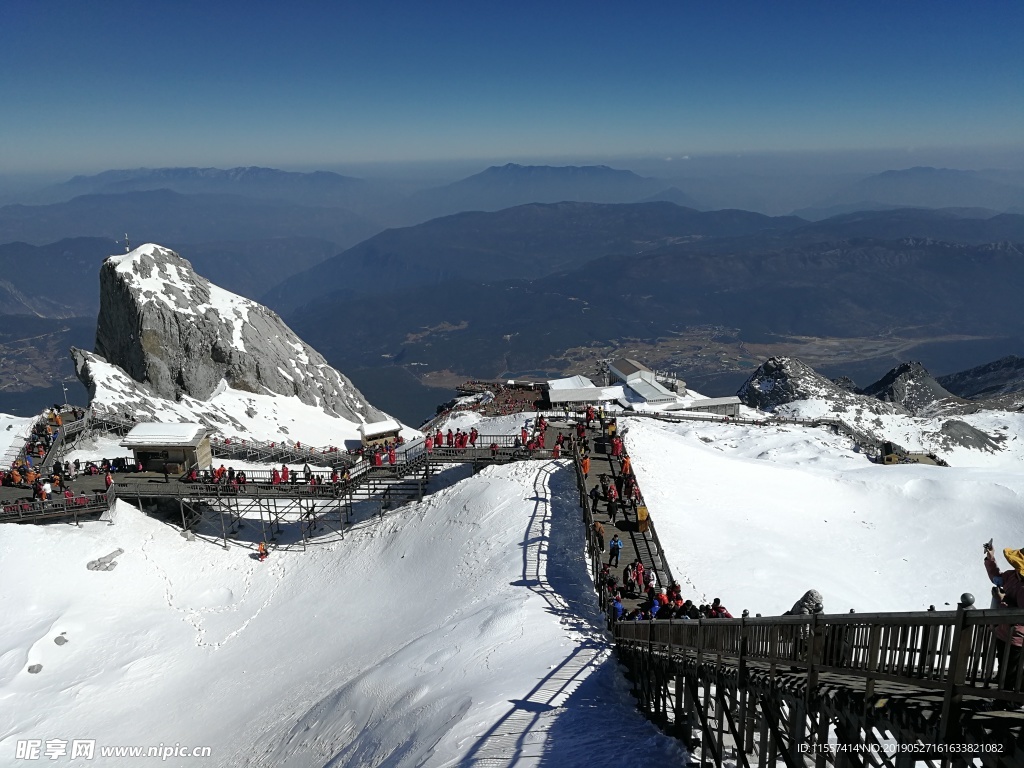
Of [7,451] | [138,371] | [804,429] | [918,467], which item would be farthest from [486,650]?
[138,371]

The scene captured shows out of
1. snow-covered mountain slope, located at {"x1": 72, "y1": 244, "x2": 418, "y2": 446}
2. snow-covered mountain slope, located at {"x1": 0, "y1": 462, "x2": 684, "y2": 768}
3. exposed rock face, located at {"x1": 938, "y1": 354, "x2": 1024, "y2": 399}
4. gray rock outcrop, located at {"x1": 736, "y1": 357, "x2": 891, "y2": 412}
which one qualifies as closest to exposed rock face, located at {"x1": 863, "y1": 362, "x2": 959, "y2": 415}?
gray rock outcrop, located at {"x1": 736, "y1": 357, "x2": 891, "y2": 412}

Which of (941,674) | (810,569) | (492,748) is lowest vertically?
(810,569)

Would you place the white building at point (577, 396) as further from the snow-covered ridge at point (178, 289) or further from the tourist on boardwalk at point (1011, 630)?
the tourist on boardwalk at point (1011, 630)

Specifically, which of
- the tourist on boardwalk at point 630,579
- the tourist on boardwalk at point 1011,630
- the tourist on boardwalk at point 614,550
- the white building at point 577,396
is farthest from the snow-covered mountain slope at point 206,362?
the tourist on boardwalk at point 1011,630

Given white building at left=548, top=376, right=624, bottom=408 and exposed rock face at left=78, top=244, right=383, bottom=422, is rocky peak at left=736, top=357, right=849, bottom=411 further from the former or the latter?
exposed rock face at left=78, top=244, right=383, bottom=422

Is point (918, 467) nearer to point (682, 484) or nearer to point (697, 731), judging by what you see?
point (682, 484)

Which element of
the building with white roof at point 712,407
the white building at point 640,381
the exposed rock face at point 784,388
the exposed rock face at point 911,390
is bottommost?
the exposed rock face at point 911,390
